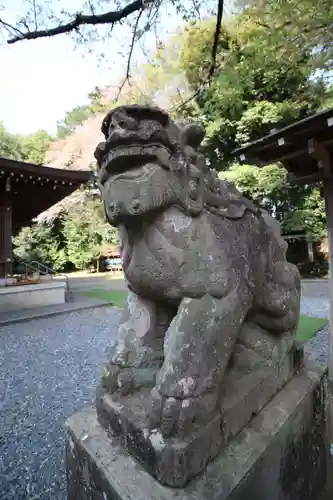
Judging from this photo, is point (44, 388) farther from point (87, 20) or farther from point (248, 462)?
point (87, 20)

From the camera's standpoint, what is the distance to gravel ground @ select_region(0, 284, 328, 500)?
1.86 m

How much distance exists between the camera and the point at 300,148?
2658mm

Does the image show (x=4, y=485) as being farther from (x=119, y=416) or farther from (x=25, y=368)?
(x=25, y=368)

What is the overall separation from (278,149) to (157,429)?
2583 millimetres

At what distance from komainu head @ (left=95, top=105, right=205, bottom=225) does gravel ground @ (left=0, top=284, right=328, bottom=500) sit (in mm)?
1713

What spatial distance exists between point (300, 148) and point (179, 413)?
2.48 meters

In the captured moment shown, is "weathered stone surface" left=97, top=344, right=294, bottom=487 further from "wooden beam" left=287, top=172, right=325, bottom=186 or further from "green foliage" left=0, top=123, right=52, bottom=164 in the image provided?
"green foliage" left=0, top=123, right=52, bottom=164

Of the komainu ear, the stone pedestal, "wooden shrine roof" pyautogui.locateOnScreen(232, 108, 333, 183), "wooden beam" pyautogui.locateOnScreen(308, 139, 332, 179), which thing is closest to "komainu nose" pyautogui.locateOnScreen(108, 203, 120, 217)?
the komainu ear

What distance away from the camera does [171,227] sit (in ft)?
3.22

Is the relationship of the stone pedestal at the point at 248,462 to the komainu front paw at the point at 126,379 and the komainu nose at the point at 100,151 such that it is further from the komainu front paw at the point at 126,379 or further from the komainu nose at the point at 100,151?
the komainu nose at the point at 100,151

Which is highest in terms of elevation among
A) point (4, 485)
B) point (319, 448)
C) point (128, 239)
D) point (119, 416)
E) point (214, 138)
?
point (214, 138)

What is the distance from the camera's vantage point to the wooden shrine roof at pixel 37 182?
248 inches

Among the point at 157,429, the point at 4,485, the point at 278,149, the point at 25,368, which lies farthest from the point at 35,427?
the point at 278,149

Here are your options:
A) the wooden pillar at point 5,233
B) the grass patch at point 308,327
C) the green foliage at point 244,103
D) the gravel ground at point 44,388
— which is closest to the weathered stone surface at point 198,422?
the gravel ground at point 44,388
